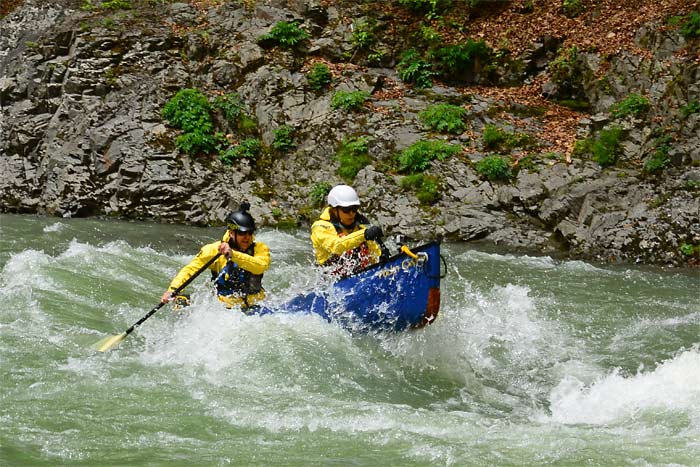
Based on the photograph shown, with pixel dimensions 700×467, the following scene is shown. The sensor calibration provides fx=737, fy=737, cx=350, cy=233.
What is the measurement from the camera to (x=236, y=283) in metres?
7.93

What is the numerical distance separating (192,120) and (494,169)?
6922 millimetres

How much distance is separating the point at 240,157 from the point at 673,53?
9.35 meters

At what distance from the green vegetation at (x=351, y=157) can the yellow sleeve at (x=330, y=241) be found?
298 inches

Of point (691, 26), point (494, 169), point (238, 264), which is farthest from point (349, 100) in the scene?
point (238, 264)

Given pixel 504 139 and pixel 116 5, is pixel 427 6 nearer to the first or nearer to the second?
pixel 504 139

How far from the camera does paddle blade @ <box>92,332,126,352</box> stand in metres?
6.84

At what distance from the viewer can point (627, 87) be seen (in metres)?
15.5

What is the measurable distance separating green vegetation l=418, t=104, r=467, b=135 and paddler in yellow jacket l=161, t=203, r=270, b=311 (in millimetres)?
8817

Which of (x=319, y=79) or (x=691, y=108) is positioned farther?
(x=319, y=79)

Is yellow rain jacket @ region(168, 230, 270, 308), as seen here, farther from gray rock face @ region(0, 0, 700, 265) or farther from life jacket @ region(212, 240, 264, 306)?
gray rock face @ region(0, 0, 700, 265)

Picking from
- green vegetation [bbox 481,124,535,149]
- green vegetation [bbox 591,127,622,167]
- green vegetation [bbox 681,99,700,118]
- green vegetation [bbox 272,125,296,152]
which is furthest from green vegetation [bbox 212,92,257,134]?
green vegetation [bbox 681,99,700,118]

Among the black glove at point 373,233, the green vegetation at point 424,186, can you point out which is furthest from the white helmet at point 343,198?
the green vegetation at point 424,186

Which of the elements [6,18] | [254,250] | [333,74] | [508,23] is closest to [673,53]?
[508,23]

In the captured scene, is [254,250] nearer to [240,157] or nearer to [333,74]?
[240,157]
